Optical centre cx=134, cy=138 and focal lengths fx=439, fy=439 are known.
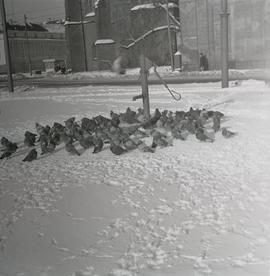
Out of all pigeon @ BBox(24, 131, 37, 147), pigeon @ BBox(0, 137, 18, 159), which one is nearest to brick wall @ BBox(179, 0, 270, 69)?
pigeon @ BBox(24, 131, 37, 147)

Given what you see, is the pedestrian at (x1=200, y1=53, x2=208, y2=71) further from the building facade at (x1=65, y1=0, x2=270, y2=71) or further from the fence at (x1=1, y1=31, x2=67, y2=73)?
the fence at (x1=1, y1=31, x2=67, y2=73)

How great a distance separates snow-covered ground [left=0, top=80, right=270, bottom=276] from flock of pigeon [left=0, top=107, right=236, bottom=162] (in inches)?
6.5

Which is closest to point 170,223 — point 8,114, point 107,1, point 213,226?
point 213,226

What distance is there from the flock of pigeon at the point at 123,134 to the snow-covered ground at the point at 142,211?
A: 6.5 inches

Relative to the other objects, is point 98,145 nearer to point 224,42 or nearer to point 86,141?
point 86,141

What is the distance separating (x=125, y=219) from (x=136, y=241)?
54cm

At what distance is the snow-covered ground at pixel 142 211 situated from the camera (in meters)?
3.80

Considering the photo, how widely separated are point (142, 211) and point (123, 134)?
3.08 meters

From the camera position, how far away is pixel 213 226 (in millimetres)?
4406

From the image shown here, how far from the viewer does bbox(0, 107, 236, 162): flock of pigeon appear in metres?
7.50

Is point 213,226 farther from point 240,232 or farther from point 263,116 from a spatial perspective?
point 263,116

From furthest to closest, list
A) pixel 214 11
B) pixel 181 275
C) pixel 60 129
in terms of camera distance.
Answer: pixel 214 11, pixel 60 129, pixel 181 275

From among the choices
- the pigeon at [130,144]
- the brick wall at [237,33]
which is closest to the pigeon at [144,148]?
the pigeon at [130,144]

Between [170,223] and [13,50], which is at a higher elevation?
[13,50]
